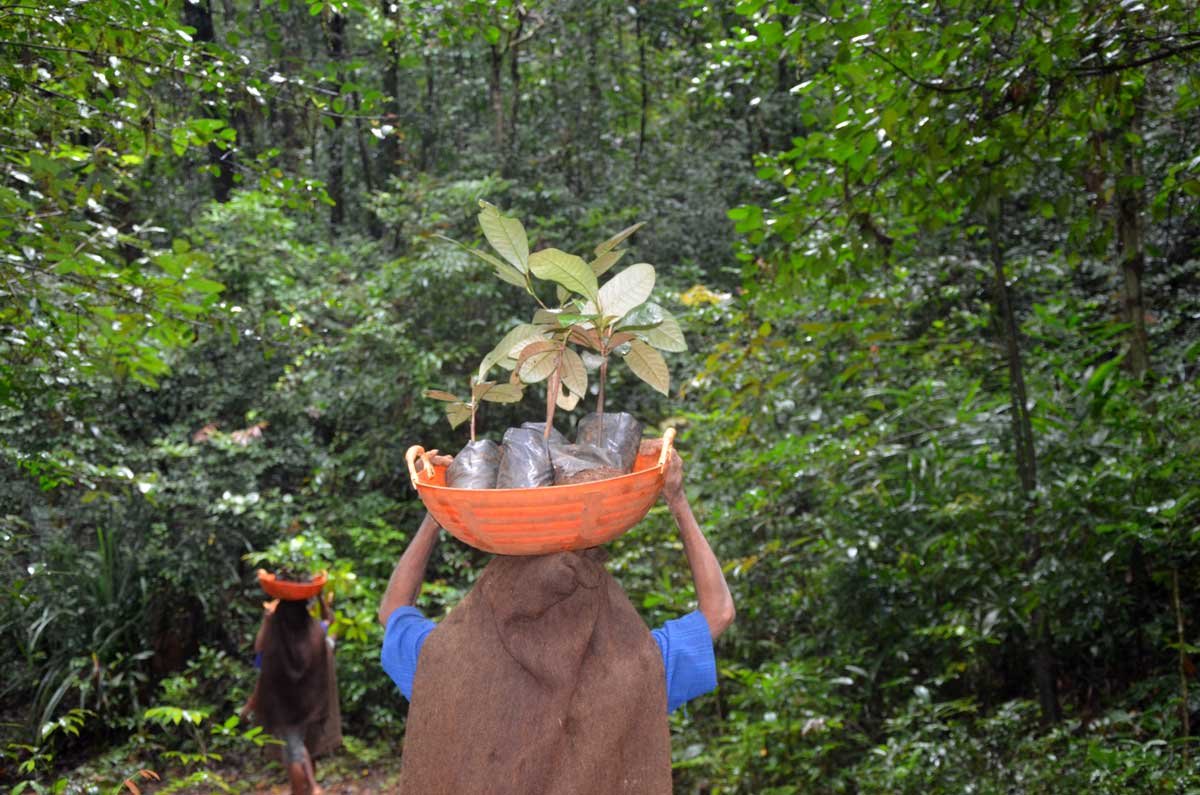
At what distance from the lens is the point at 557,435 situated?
7.64 feet

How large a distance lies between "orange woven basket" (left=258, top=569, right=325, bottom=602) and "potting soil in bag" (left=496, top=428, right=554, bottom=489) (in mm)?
3808

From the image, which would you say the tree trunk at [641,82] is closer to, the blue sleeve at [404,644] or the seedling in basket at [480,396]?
the seedling in basket at [480,396]

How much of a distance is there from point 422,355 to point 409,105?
6049 millimetres

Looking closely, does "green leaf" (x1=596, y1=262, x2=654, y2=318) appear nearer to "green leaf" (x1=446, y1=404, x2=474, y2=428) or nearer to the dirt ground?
"green leaf" (x1=446, y1=404, x2=474, y2=428)

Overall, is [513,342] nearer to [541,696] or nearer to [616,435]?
[616,435]

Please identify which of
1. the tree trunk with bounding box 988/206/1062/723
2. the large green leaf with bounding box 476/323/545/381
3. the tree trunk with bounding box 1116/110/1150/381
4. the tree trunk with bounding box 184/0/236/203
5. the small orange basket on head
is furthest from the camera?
the tree trunk with bounding box 184/0/236/203

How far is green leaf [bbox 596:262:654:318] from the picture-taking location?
2.17 m

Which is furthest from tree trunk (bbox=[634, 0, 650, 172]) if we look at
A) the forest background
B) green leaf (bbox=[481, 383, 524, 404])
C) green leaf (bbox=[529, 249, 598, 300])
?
green leaf (bbox=[529, 249, 598, 300])

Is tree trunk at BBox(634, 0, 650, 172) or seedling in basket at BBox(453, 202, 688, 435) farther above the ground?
tree trunk at BBox(634, 0, 650, 172)

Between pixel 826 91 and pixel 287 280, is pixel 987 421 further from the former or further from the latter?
pixel 287 280

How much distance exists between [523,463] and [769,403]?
393 centimetres

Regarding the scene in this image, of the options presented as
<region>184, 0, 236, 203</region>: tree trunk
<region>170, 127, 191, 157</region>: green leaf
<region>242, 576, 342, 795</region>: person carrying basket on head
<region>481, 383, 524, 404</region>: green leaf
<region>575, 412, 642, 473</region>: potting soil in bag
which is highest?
<region>184, 0, 236, 203</region>: tree trunk

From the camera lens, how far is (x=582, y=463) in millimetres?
2166

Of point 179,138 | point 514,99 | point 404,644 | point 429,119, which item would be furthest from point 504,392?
point 429,119
